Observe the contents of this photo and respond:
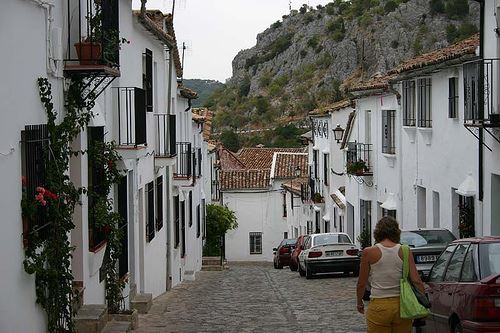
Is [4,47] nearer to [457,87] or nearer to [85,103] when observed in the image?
[85,103]

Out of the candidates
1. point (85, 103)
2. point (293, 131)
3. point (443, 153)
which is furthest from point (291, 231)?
point (85, 103)

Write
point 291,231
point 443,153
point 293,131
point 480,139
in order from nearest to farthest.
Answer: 1. point 480,139
2. point 443,153
3. point 291,231
4. point 293,131

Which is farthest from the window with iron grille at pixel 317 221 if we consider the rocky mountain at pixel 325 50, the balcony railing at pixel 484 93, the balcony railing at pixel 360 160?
the rocky mountain at pixel 325 50

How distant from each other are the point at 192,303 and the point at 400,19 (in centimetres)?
6824

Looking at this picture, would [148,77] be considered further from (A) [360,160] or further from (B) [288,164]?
(B) [288,164]

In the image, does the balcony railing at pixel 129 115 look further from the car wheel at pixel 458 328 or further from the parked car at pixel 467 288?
the car wheel at pixel 458 328

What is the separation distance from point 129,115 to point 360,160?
50.2 feet

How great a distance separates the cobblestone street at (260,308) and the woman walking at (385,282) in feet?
18.1

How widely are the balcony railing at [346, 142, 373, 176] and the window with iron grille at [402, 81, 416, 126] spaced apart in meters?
5.03

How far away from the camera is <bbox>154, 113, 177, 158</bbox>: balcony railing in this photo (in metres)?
21.4

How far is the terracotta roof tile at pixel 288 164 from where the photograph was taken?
185ft

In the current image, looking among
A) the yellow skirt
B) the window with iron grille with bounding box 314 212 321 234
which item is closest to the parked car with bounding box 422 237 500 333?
the yellow skirt

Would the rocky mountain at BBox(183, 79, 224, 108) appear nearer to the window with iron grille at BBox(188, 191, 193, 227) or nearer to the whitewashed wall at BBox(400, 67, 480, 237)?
the window with iron grille at BBox(188, 191, 193, 227)

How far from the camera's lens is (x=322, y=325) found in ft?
49.1
